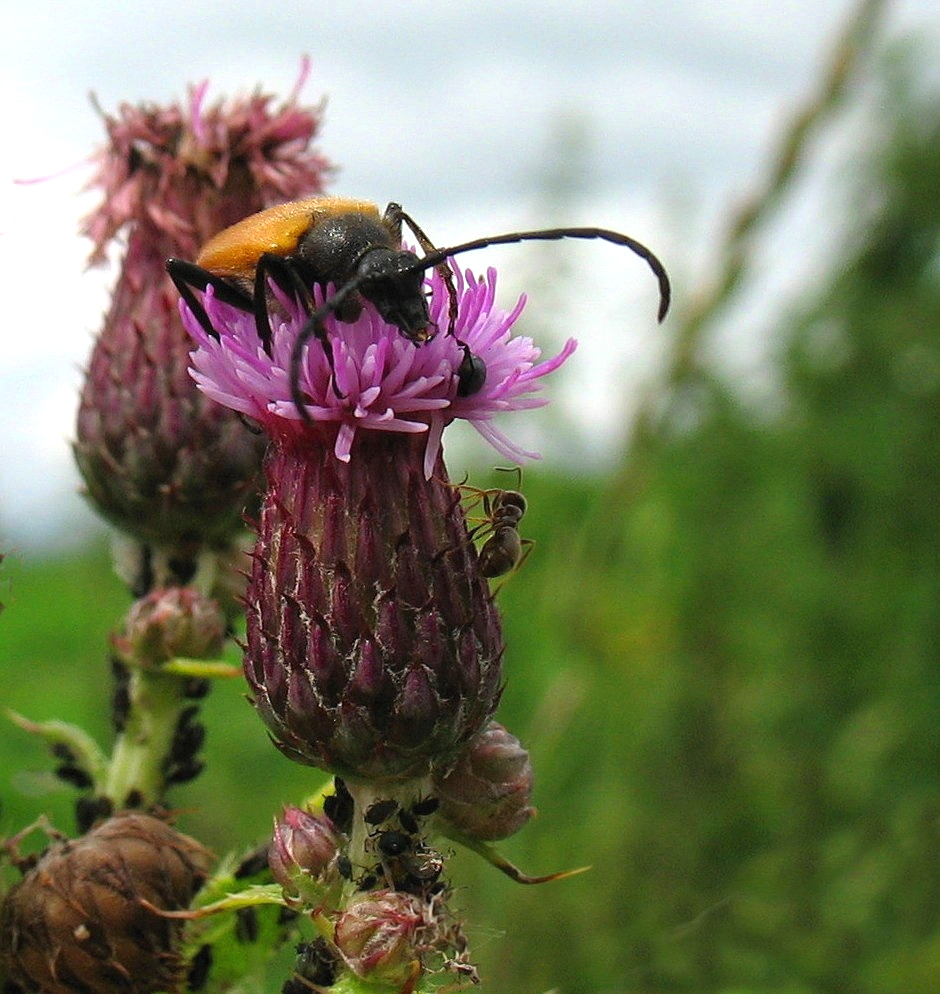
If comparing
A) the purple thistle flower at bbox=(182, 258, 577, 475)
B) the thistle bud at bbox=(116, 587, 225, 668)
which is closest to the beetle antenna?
the purple thistle flower at bbox=(182, 258, 577, 475)

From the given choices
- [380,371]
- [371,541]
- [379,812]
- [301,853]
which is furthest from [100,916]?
[380,371]

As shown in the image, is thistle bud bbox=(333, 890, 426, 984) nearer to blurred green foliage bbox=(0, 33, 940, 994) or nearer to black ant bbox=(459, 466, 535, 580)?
blurred green foliage bbox=(0, 33, 940, 994)

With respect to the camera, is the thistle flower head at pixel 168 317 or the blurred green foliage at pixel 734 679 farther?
the blurred green foliage at pixel 734 679

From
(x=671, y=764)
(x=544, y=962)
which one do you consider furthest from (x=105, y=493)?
(x=671, y=764)

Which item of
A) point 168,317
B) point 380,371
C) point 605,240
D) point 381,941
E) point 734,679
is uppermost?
point 605,240

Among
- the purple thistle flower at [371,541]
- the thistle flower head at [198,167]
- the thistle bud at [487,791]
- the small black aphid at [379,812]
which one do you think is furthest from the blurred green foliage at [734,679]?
the thistle flower head at [198,167]

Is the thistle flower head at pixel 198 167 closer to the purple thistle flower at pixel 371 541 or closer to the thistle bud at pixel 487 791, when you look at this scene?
the purple thistle flower at pixel 371 541

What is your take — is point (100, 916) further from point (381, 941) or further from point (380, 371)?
point (380, 371)
